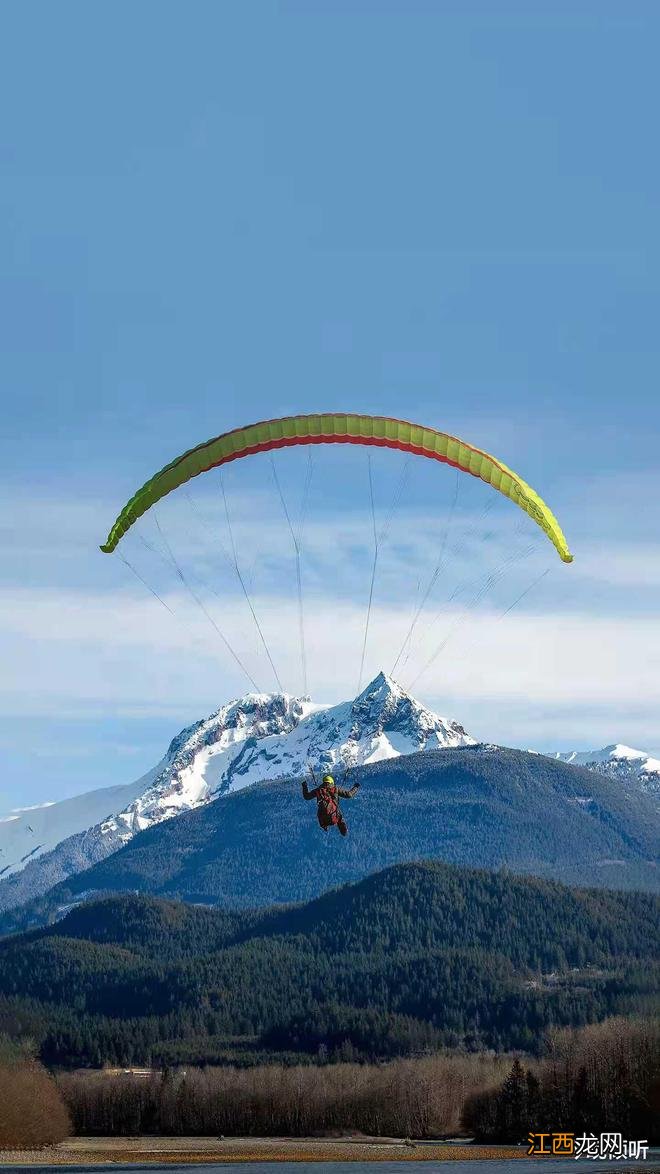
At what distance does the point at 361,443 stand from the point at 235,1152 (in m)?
104

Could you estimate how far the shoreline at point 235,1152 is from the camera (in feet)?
485

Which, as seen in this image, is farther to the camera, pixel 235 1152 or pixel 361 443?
pixel 235 1152

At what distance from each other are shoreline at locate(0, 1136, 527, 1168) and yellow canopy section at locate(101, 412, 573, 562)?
2693 inches

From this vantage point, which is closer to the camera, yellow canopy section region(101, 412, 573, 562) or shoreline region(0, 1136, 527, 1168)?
yellow canopy section region(101, 412, 573, 562)

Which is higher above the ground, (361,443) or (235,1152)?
(361,443)

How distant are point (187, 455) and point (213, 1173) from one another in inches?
2468

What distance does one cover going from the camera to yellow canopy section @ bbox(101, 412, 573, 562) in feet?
272

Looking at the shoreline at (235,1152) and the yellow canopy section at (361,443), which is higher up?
the yellow canopy section at (361,443)

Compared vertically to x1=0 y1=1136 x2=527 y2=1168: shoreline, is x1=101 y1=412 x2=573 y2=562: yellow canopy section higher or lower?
higher

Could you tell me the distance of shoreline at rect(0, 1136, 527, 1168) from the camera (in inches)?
5817

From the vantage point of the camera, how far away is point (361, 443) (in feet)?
274

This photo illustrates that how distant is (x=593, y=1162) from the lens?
128125mm

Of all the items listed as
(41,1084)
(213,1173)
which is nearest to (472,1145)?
(41,1084)

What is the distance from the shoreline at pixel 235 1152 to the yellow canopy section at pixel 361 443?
6839 cm
